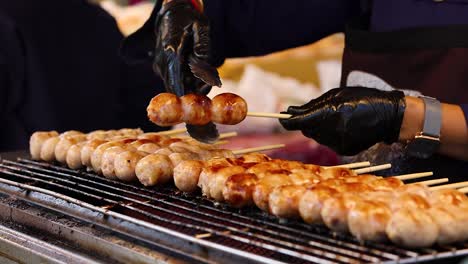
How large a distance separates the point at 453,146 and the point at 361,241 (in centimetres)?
118

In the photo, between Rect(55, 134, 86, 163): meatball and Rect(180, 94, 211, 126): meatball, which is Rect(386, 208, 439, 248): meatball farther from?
Rect(55, 134, 86, 163): meatball

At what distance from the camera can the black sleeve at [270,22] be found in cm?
408

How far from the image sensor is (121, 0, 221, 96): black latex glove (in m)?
3.26

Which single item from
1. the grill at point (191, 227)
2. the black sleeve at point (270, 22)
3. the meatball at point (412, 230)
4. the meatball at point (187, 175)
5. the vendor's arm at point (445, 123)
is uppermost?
the black sleeve at point (270, 22)

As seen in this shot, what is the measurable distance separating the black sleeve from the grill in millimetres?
1609

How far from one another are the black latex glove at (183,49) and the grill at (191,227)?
601 mm

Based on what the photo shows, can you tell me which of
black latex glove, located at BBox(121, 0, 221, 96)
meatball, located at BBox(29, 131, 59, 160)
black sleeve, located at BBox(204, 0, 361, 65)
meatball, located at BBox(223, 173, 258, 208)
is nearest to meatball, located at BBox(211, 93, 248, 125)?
black latex glove, located at BBox(121, 0, 221, 96)

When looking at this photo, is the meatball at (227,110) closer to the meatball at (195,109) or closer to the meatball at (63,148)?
the meatball at (195,109)

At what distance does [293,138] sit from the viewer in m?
6.02

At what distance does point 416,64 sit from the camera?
136 inches

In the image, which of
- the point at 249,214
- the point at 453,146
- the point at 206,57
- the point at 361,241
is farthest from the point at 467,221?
the point at 206,57

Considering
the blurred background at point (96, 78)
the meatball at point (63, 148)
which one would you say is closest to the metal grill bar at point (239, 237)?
the meatball at point (63, 148)

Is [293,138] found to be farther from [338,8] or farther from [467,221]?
[467,221]

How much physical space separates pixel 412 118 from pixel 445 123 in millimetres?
166
